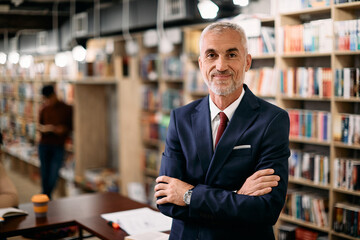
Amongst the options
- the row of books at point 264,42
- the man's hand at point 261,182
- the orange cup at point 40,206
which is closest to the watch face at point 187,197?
the man's hand at point 261,182

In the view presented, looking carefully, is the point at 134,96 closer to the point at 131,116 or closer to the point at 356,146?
the point at 131,116

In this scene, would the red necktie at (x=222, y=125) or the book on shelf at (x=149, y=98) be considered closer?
the red necktie at (x=222, y=125)

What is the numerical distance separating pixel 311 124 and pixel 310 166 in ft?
1.36

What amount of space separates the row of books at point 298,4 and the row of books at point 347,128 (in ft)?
3.42

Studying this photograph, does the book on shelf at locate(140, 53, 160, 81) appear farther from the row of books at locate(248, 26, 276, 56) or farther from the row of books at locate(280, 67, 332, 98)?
the row of books at locate(280, 67, 332, 98)

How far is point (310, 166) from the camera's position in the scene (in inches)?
173

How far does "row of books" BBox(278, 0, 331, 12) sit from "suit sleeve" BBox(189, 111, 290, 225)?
2564 millimetres

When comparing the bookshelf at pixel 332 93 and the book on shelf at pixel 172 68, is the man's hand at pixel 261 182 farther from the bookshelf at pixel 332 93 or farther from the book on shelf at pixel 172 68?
the book on shelf at pixel 172 68

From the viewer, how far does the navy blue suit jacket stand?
5.98ft

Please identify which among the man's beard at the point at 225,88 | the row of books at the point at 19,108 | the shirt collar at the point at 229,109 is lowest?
the row of books at the point at 19,108

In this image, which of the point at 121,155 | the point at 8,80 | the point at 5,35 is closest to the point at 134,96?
the point at 121,155

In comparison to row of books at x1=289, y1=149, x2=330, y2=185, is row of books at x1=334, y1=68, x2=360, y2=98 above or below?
above

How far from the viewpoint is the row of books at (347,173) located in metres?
3.98

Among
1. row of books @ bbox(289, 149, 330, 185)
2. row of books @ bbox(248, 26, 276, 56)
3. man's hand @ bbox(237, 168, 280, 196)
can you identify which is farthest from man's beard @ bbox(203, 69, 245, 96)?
row of books @ bbox(248, 26, 276, 56)
